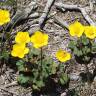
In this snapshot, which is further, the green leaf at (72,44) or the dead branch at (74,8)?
the dead branch at (74,8)

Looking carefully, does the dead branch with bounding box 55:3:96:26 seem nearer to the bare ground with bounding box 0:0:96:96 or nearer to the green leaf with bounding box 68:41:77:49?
the bare ground with bounding box 0:0:96:96

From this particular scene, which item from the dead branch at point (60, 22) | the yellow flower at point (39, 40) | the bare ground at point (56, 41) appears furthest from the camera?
the dead branch at point (60, 22)

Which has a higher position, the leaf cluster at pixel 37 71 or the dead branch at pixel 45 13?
the dead branch at pixel 45 13

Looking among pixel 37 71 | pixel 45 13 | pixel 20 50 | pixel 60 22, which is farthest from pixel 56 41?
pixel 20 50

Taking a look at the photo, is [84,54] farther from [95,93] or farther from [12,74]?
[12,74]

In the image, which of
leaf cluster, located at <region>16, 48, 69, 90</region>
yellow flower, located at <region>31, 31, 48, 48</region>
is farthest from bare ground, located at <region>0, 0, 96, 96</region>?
yellow flower, located at <region>31, 31, 48, 48</region>

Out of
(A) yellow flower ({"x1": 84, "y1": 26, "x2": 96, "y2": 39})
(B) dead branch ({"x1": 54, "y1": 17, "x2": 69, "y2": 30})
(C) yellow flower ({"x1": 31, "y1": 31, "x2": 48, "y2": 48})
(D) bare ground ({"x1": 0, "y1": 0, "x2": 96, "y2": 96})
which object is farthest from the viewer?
(B) dead branch ({"x1": 54, "y1": 17, "x2": 69, "y2": 30})

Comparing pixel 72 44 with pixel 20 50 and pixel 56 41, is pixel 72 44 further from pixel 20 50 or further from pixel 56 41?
pixel 20 50

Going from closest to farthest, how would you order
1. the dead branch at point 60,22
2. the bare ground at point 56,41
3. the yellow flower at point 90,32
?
the yellow flower at point 90,32
the bare ground at point 56,41
the dead branch at point 60,22

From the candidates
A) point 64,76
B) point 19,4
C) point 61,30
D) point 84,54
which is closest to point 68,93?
point 64,76

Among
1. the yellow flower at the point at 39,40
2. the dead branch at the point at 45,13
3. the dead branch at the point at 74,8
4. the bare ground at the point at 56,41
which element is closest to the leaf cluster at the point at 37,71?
the bare ground at the point at 56,41

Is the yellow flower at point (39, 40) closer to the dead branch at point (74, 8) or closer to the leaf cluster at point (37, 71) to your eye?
the leaf cluster at point (37, 71)

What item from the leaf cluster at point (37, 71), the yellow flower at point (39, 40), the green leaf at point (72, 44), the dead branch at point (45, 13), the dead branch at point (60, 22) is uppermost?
the dead branch at point (45, 13)
